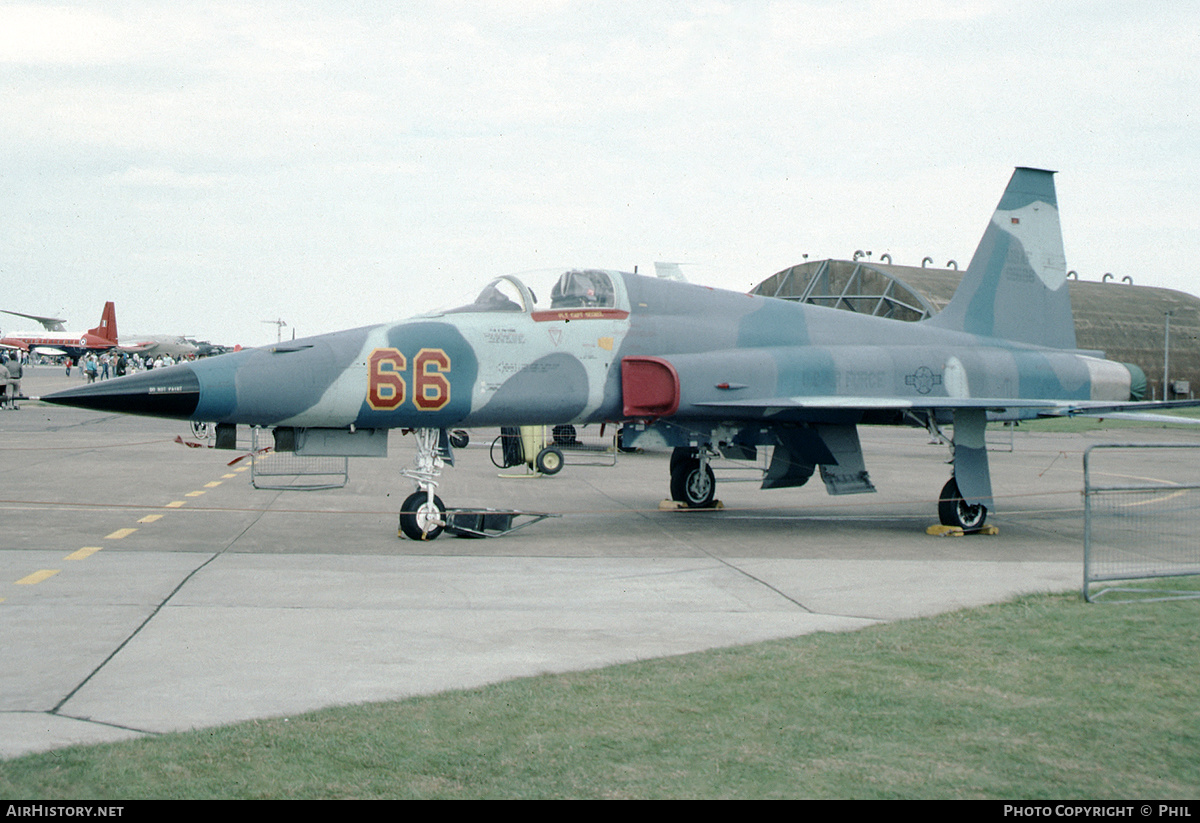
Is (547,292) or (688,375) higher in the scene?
(547,292)

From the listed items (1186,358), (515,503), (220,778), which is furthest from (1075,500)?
(1186,358)

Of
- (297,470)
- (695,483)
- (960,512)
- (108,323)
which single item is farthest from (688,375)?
(108,323)

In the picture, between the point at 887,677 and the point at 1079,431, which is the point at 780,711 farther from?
the point at 1079,431

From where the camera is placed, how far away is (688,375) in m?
12.1

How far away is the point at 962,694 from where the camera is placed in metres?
5.30

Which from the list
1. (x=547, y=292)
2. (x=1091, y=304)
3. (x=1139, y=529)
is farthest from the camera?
(x=1091, y=304)

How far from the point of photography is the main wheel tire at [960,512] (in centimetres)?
1266

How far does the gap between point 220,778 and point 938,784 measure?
2666mm

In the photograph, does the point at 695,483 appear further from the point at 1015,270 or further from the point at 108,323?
the point at 108,323

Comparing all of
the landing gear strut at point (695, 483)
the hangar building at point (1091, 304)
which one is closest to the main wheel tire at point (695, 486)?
the landing gear strut at point (695, 483)

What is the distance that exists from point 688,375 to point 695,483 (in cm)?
267

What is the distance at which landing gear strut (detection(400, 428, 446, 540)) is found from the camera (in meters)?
11.4

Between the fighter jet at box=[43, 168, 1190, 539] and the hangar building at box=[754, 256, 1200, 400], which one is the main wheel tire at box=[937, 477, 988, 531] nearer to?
A: the fighter jet at box=[43, 168, 1190, 539]

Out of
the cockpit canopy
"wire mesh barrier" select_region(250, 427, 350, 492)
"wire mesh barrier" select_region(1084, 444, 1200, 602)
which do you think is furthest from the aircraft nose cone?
"wire mesh barrier" select_region(1084, 444, 1200, 602)
